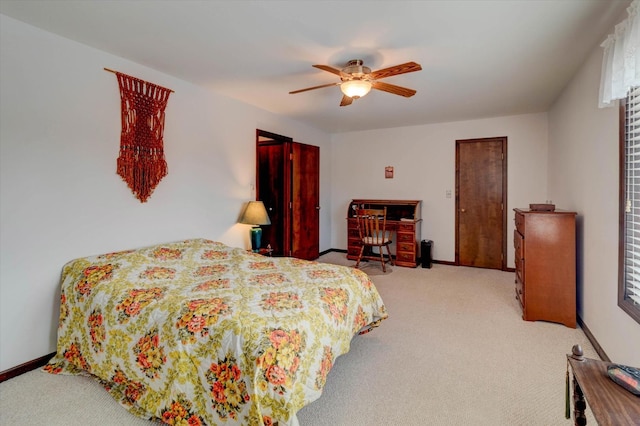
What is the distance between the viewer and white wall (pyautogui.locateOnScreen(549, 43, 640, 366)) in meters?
2.07

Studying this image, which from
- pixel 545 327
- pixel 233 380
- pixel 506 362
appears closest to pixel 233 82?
pixel 233 380

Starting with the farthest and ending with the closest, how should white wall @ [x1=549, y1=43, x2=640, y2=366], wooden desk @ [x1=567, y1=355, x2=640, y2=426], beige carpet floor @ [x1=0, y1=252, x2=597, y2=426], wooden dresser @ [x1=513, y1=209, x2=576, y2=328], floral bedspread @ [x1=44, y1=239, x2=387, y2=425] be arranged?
wooden dresser @ [x1=513, y1=209, x2=576, y2=328]
white wall @ [x1=549, y1=43, x2=640, y2=366]
beige carpet floor @ [x1=0, y1=252, x2=597, y2=426]
floral bedspread @ [x1=44, y1=239, x2=387, y2=425]
wooden desk @ [x1=567, y1=355, x2=640, y2=426]

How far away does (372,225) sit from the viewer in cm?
493

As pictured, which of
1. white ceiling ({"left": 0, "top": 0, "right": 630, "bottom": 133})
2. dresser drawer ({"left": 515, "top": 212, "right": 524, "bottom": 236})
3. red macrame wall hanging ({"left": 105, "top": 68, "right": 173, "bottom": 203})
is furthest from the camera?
dresser drawer ({"left": 515, "top": 212, "right": 524, "bottom": 236})

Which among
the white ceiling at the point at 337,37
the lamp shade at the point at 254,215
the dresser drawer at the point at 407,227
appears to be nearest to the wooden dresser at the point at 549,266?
the white ceiling at the point at 337,37

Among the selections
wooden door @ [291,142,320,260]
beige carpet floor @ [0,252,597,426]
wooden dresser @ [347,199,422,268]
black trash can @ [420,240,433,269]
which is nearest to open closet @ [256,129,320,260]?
wooden door @ [291,142,320,260]

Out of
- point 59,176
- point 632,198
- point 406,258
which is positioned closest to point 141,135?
point 59,176

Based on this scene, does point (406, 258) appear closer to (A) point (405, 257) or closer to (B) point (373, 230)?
(A) point (405, 257)

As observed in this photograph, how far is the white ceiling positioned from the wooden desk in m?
1.98

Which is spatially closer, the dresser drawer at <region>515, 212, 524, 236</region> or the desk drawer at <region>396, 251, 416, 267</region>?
the dresser drawer at <region>515, 212, 524, 236</region>

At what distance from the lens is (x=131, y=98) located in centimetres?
271

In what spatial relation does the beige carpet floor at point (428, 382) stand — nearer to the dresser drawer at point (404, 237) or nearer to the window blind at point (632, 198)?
the window blind at point (632, 198)

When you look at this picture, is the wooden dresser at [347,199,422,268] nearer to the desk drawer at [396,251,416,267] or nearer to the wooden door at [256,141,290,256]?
the desk drawer at [396,251,416,267]

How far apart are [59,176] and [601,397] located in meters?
3.25
